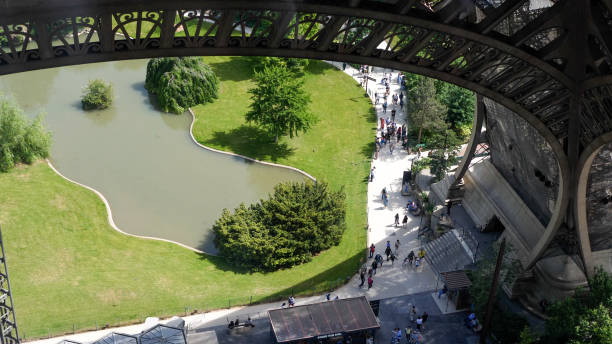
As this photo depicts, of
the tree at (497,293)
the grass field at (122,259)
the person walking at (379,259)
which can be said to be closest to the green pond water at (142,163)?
the grass field at (122,259)

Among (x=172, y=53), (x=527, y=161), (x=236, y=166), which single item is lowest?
(x=236, y=166)

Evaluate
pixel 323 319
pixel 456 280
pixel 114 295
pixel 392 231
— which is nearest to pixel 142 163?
pixel 114 295

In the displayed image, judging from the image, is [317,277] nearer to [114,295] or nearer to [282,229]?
[282,229]

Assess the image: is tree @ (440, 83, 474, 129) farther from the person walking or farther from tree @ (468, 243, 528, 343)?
tree @ (468, 243, 528, 343)

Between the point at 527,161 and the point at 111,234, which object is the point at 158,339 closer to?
the point at 111,234

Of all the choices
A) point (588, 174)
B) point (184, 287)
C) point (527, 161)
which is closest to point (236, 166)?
point (184, 287)
